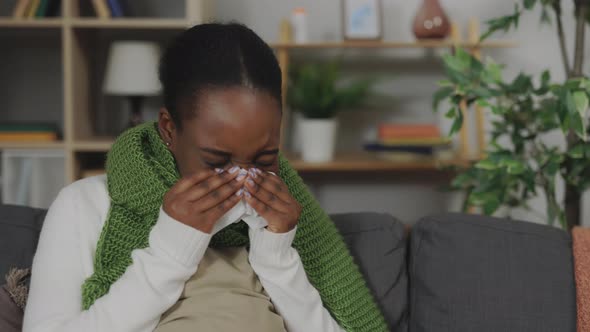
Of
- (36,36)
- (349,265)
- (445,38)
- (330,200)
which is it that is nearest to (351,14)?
(445,38)

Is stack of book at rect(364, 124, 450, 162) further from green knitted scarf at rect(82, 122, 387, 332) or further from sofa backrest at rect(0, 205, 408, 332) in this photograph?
green knitted scarf at rect(82, 122, 387, 332)

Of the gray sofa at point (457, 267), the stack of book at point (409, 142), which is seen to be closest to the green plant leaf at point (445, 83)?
the gray sofa at point (457, 267)

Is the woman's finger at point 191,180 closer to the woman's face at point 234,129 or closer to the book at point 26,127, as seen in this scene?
the woman's face at point 234,129

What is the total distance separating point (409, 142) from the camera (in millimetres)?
2637

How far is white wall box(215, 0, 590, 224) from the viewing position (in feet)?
9.33

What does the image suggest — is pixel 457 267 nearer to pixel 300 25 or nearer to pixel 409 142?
pixel 409 142

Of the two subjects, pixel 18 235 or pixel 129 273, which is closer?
pixel 129 273

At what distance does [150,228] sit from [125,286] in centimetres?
13

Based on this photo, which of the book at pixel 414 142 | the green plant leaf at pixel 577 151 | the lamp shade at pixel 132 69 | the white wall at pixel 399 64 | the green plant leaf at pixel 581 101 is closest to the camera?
the green plant leaf at pixel 581 101

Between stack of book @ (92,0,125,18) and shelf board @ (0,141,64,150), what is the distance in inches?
19.3

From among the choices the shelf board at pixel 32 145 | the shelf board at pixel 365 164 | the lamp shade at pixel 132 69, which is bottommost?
the shelf board at pixel 365 164

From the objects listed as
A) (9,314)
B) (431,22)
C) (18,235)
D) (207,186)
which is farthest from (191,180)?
(431,22)

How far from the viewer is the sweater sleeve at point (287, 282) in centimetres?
99

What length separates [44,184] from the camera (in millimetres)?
2520
